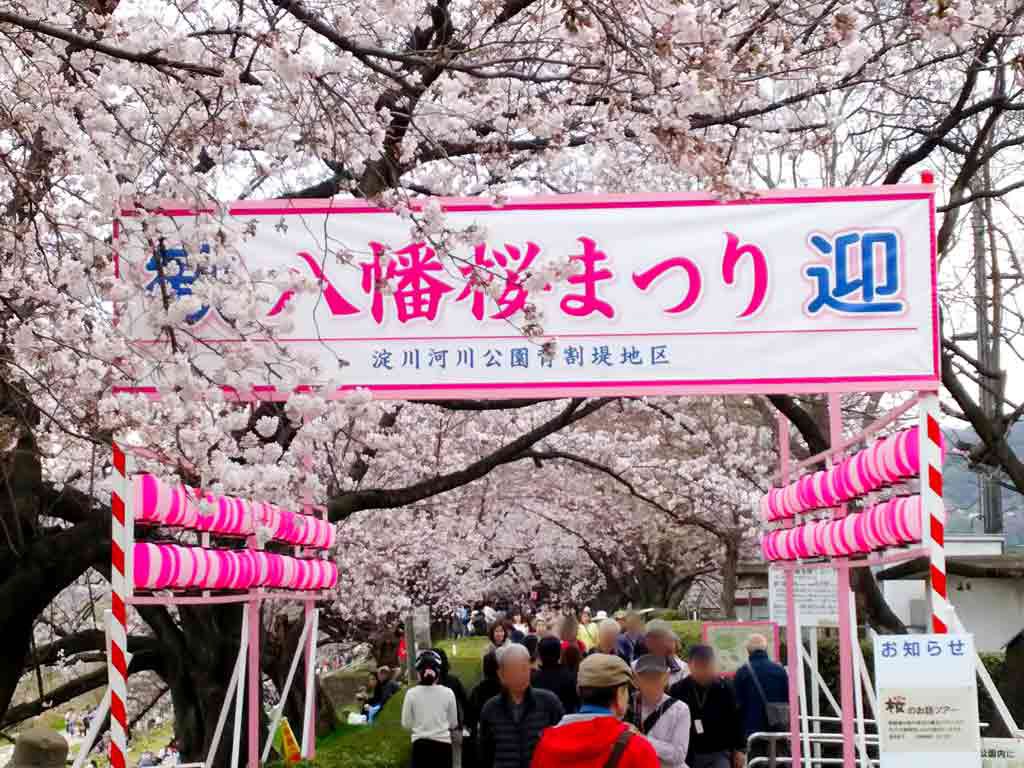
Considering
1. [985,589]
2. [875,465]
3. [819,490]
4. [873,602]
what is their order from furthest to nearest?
1. [985,589]
2. [873,602]
3. [819,490]
4. [875,465]

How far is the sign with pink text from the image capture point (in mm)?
8281

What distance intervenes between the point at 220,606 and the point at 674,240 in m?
6.31

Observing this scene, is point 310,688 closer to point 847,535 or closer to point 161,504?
point 161,504

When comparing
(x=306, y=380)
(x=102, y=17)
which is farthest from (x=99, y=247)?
(x=102, y=17)

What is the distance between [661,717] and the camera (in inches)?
293

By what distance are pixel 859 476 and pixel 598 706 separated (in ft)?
12.2

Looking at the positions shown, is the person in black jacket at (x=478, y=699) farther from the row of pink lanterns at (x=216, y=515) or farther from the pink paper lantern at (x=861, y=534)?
the pink paper lantern at (x=861, y=534)

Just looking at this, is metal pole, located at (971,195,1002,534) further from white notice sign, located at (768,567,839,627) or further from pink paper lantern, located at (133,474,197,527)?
pink paper lantern, located at (133,474,197,527)

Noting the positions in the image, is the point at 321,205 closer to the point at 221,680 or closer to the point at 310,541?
the point at 310,541

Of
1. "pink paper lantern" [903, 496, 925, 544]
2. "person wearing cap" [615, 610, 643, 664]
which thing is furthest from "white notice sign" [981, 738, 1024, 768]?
"person wearing cap" [615, 610, 643, 664]

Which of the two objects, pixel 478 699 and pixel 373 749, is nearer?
pixel 478 699

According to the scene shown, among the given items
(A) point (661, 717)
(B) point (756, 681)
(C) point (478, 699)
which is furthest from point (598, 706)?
(B) point (756, 681)

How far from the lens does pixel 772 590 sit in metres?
14.8

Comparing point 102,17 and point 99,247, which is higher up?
point 102,17
